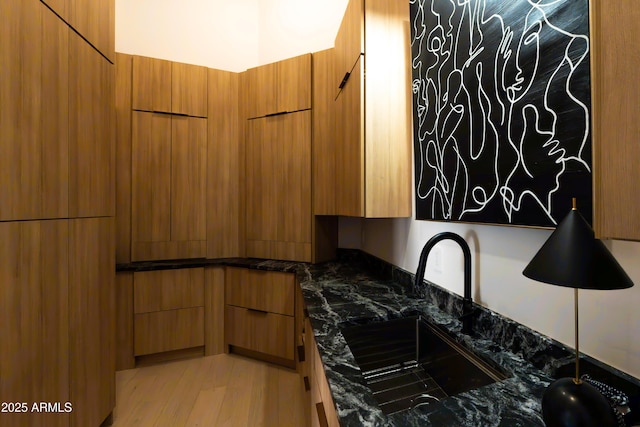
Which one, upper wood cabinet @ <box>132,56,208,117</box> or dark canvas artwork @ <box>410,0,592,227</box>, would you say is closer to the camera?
Result: dark canvas artwork @ <box>410,0,592,227</box>

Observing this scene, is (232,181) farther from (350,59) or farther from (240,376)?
(240,376)

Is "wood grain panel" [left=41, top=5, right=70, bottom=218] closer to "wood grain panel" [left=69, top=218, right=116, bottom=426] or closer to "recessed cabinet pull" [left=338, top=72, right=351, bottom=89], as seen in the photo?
"wood grain panel" [left=69, top=218, right=116, bottom=426]

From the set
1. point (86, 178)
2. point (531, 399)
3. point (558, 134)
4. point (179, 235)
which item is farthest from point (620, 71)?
point (179, 235)

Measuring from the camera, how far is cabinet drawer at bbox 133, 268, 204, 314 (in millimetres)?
2203

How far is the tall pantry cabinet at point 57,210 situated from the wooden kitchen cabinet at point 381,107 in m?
1.43

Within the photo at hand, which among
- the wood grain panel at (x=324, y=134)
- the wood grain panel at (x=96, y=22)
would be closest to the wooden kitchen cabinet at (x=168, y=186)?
the wood grain panel at (x=96, y=22)

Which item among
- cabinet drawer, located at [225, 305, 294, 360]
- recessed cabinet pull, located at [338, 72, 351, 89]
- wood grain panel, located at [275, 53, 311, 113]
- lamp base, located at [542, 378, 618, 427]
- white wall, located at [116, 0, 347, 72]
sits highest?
white wall, located at [116, 0, 347, 72]

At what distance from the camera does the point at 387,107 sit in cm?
146

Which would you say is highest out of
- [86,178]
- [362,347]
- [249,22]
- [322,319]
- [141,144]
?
[249,22]

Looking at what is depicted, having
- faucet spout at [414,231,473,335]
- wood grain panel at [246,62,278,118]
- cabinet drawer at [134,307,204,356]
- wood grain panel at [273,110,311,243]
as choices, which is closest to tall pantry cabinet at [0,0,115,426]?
cabinet drawer at [134,307,204,356]

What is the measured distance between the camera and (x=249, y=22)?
298 cm

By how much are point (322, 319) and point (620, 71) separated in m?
1.11

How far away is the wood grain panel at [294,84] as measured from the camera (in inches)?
87.8

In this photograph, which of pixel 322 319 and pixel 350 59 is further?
pixel 350 59
